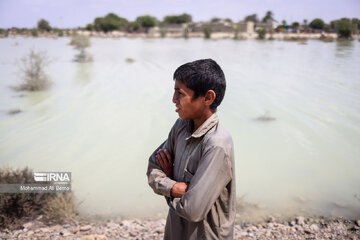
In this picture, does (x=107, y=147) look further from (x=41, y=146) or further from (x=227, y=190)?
(x=227, y=190)

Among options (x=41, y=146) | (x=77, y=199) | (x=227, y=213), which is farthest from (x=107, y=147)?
(x=227, y=213)

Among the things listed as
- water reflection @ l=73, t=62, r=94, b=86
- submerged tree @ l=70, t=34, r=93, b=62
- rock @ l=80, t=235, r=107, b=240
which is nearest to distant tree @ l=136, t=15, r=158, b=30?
submerged tree @ l=70, t=34, r=93, b=62

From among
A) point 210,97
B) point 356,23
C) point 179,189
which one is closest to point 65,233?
point 179,189

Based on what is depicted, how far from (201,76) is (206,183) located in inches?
20.3

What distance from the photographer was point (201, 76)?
1.41 meters

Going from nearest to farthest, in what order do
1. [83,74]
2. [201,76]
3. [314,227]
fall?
[201,76]
[314,227]
[83,74]

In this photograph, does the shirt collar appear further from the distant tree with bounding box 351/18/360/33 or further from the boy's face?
the distant tree with bounding box 351/18/360/33

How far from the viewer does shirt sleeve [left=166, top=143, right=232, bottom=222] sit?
1.30m

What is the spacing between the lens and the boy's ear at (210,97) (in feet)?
4.74

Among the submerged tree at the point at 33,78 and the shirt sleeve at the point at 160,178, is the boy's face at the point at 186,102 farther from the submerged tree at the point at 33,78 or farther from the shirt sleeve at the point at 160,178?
the submerged tree at the point at 33,78

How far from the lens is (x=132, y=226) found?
12.1 ft

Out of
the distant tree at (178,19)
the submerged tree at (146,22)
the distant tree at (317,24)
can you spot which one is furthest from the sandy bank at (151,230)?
the distant tree at (178,19)

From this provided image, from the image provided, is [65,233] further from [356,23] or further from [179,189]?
[356,23]

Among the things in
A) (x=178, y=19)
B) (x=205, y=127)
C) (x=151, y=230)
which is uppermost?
(x=178, y=19)
